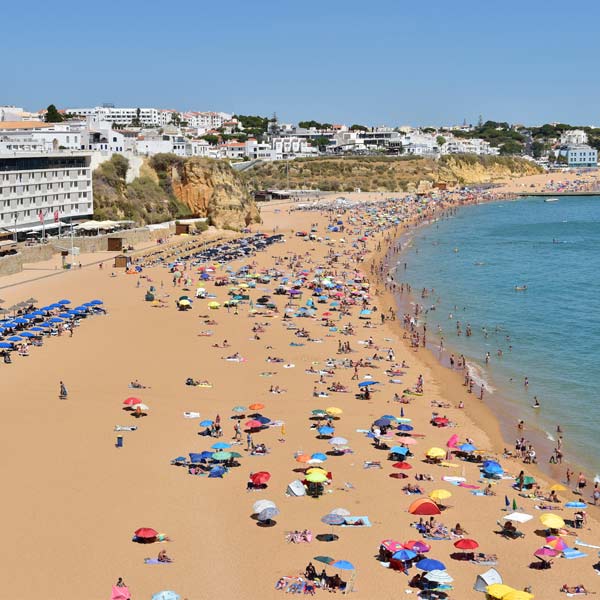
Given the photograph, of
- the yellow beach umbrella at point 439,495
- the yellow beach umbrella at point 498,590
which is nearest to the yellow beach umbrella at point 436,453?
the yellow beach umbrella at point 439,495

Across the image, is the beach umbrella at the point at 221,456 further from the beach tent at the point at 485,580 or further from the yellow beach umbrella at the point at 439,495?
the beach tent at the point at 485,580

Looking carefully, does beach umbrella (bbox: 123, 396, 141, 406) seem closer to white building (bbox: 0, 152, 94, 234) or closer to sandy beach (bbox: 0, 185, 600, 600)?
sandy beach (bbox: 0, 185, 600, 600)

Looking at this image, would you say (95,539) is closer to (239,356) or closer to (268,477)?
(268,477)

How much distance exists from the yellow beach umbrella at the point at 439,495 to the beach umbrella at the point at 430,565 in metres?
3.00

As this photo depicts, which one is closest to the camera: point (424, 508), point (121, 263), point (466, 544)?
point (466, 544)

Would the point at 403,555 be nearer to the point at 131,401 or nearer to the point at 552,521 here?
the point at 552,521

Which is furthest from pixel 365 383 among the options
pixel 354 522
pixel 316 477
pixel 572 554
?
pixel 572 554

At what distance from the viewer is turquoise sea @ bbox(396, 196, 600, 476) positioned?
24.9 meters

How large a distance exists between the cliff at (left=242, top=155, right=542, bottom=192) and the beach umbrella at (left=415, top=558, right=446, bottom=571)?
101454mm

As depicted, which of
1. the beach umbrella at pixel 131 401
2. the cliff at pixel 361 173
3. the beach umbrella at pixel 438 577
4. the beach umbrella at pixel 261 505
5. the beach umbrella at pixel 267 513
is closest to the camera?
the beach umbrella at pixel 438 577

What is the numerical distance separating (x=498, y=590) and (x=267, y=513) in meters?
4.75

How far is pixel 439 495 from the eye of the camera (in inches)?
686

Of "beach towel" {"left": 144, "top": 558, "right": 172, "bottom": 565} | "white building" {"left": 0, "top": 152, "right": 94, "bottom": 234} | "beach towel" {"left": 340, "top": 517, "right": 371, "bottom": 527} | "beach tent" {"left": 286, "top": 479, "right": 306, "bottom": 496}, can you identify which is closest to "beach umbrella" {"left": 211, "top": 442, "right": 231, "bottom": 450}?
"beach tent" {"left": 286, "top": 479, "right": 306, "bottom": 496}

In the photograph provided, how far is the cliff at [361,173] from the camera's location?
122 metres
